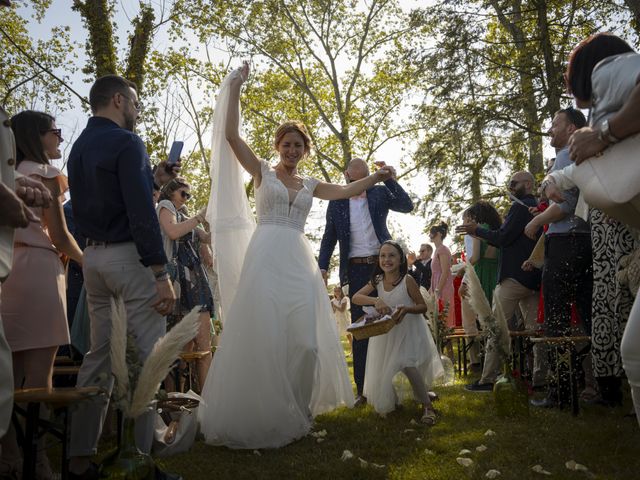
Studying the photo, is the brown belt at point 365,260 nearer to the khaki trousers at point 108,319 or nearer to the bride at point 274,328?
the bride at point 274,328

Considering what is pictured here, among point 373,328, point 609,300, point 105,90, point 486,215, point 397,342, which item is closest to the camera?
point 105,90

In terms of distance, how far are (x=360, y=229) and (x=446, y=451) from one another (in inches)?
127

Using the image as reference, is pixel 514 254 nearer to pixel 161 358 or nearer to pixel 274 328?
pixel 274 328

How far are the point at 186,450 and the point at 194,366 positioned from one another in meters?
3.23

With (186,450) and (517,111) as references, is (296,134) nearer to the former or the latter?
(186,450)

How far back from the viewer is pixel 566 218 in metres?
5.72

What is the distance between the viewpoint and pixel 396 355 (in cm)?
611

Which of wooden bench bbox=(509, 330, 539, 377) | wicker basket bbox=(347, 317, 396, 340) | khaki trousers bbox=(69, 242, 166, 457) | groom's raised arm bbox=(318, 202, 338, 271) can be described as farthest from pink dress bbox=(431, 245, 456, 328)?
khaki trousers bbox=(69, 242, 166, 457)

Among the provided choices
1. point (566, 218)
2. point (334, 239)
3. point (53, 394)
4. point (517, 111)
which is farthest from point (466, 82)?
point (53, 394)

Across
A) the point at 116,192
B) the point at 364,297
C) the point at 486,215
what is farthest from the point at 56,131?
the point at 486,215

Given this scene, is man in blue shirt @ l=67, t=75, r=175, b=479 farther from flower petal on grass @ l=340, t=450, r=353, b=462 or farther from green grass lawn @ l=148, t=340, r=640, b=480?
flower petal on grass @ l=340, t=450, r=353, b=462

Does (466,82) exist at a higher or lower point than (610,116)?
higher

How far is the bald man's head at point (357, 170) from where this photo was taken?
23.3ft

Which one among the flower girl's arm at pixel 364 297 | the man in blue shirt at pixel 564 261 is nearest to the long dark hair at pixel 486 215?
the flower girl's arm at pixel 364 297
